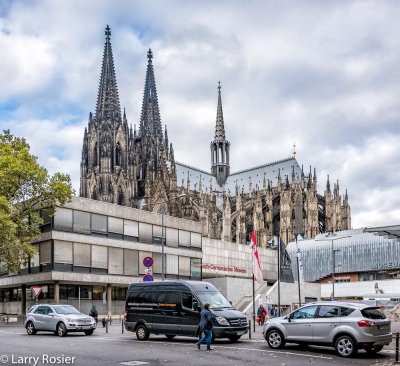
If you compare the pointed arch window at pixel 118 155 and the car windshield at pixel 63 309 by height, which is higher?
the pointed arch window at pixel 118 155

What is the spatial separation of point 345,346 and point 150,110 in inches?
4491

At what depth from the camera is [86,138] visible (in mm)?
109312

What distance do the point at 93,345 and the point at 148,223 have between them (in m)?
26.0

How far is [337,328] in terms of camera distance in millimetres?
15711

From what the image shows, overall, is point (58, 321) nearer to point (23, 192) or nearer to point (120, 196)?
point (23, 192)

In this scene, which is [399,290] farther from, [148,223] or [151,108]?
[151,108]

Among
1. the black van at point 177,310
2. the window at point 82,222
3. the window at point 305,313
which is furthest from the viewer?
the window at point 82,222

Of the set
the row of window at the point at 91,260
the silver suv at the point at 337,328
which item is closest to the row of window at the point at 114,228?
the row of window at the point at 91,260

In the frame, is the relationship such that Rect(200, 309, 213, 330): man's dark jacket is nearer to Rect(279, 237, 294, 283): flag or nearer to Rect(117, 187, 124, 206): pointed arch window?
Rect(279, 237, 294, 283): flag

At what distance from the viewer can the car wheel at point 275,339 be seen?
56.5ft

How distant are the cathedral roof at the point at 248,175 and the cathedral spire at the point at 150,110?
13.3 meters

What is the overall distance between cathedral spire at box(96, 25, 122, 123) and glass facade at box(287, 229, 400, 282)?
180 ft

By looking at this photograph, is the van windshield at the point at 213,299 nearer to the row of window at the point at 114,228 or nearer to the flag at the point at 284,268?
the flag at the point at 284,268

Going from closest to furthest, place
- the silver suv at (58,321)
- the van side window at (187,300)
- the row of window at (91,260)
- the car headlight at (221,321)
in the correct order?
the car headlight at (221,321) < the van side window at (187,300) < the silver suv at (58,321) < the row of window at (91,260)
